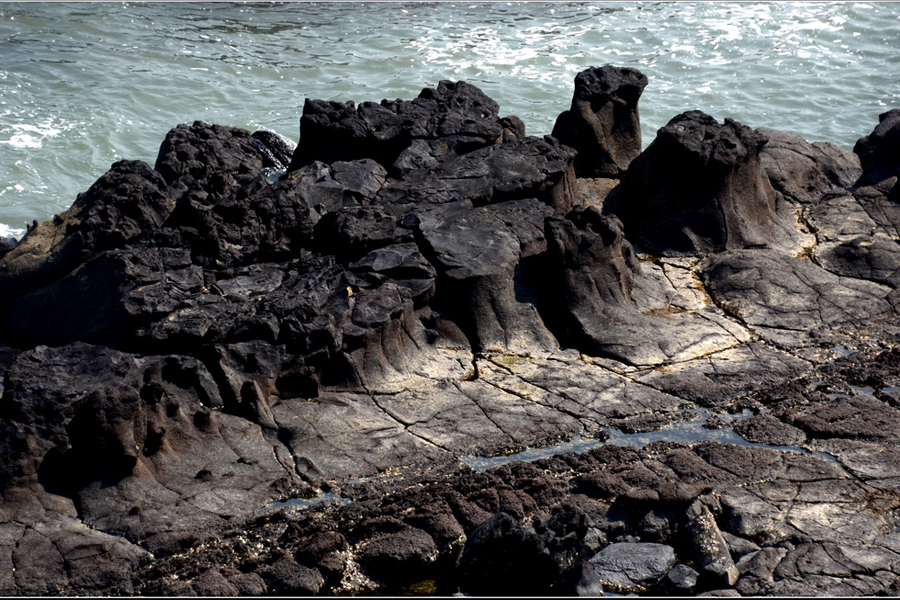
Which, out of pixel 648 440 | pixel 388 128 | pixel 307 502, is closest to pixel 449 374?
pixel 648 440

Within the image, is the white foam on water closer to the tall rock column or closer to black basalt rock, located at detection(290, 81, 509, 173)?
black basalt rock, located at detection(290, 81, 509, 173)

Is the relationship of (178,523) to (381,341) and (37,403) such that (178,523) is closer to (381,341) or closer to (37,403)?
(37,403)

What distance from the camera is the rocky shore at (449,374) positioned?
4.77 meters

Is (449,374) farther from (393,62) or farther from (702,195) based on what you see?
(393,62)

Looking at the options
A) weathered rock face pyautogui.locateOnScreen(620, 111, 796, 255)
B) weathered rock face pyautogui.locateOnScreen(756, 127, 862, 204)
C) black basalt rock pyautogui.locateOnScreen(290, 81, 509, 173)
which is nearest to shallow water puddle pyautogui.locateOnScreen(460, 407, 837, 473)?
weathered rock face pyautogui.locateOnScreen(620, 111, 796, 255)

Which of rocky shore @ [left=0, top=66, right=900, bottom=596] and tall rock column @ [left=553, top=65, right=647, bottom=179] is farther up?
tall rock column @ [left=553, top=65, right=647, bottom=179]

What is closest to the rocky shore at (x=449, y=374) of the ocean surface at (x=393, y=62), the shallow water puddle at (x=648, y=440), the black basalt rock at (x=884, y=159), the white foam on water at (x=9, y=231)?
the shallow water puddle at (x=648, y=440)

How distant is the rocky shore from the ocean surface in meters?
7.34

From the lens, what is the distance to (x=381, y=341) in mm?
6426

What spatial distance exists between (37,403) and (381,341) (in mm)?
2267

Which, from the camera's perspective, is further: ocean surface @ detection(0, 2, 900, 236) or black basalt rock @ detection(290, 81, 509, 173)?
ocean surface @ detection(0, 2, 900, 236)

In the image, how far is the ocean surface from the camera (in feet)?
52.9

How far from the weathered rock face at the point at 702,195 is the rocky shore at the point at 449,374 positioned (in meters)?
0.03

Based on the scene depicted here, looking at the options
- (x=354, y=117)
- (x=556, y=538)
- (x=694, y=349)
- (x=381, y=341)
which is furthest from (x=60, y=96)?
(x=556, y=538)
